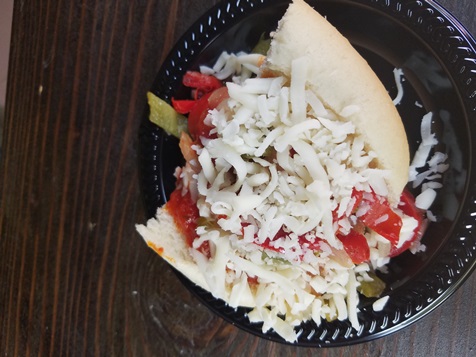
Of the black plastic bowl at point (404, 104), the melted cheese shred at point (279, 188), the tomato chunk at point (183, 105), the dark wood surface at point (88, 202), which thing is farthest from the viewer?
the dark wood surface at point (88, 202)

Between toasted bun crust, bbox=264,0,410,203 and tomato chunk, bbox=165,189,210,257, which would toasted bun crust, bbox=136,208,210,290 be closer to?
tomato chunk, bbox=165,189,210,257

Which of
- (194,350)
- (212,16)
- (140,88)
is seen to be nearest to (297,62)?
(212,16)

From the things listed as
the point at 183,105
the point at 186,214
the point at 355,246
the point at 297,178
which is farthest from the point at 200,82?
the point at 355,246

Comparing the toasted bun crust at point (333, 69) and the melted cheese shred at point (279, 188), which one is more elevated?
the toasted bun crust at point (333, 69)

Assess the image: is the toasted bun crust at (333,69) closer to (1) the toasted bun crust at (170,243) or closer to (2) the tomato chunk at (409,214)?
(2) the tomato chunk at (409,214)

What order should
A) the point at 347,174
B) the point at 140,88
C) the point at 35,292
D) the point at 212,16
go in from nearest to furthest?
the point at 347,174
the point at 212,16
the point at 140,88
the point at 35,292

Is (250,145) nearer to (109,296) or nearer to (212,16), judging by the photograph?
(212,16)

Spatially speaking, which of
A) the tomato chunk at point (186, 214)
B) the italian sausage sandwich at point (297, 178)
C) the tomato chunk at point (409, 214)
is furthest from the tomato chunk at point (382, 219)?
the tomato chunk at point (186, 214)

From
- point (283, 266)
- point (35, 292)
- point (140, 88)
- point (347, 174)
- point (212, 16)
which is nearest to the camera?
point (347, 174)
